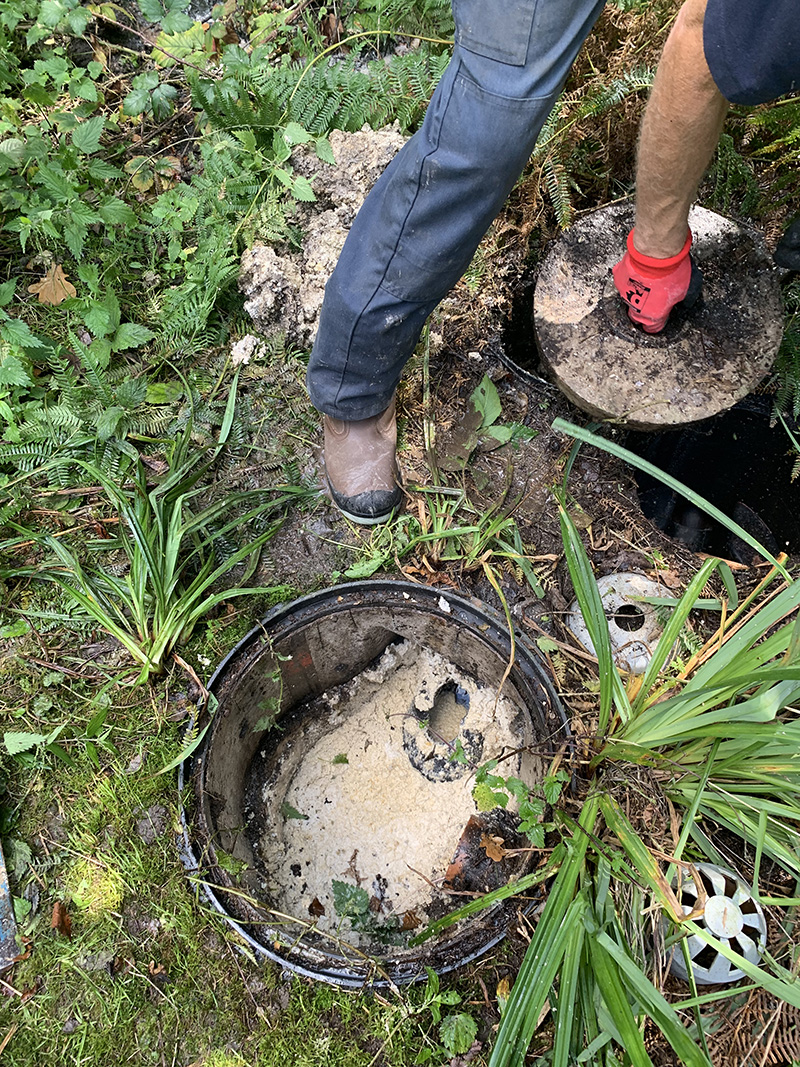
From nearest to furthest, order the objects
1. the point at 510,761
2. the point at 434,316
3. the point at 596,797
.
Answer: the point at 596,797, the point at 510,761, the point at 434,316

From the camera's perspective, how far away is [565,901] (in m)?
1.47

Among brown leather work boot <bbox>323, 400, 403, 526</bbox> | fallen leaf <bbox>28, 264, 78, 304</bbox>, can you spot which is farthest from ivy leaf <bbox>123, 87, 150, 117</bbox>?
brown leather work boot <bbox>323, 400, 403, 526</bbox>

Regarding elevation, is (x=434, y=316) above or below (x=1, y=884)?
above

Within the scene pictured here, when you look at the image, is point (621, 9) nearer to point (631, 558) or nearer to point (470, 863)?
point (631, 558)

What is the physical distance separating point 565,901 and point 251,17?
3.44 m

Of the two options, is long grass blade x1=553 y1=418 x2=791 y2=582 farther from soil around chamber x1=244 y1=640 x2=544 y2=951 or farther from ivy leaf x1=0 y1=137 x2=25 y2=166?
ivy leaf x1=0 y1=137 x2=25 y2=166

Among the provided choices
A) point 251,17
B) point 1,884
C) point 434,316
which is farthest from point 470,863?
point 251,17

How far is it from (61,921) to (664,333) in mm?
2330

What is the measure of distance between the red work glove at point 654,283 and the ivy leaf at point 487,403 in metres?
0.48

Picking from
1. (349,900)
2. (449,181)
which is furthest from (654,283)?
(349,900)

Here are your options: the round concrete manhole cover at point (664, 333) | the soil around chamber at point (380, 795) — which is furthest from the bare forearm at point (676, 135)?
the soil around chamber at point (380, 795)

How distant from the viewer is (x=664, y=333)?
226cm

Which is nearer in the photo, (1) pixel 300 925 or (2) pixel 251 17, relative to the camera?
(1) pixel 300 925

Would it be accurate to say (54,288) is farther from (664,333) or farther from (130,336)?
(664,333)
